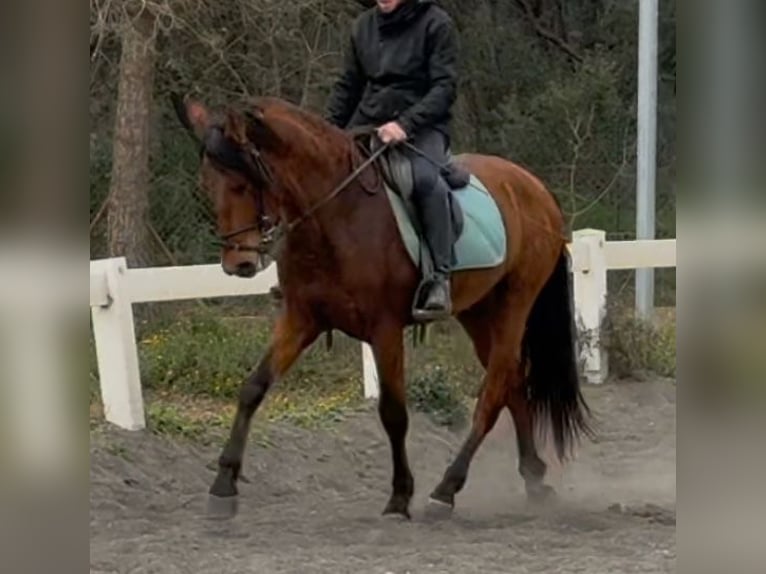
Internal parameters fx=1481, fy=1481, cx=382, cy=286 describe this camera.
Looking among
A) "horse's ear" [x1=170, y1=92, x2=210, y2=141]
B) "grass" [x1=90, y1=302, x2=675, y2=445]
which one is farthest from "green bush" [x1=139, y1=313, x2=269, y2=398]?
"horse's ear" [x1=170, y1=92, x2=210, y2=141]

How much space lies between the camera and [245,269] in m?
5.85

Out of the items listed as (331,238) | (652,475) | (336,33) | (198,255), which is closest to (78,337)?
(331,238)

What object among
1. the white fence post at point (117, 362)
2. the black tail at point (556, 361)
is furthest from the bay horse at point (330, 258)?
the white fence post at point (117, 362)

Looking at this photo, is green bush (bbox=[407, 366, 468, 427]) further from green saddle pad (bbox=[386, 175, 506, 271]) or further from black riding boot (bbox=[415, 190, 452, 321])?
black riding boot (bbox=[415, 190, 452, 321])

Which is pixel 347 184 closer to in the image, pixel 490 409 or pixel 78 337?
pixel 490 409

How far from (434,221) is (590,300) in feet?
14.5

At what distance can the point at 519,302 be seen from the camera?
710cm

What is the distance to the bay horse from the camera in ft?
19.4

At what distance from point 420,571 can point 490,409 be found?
5.53 ft

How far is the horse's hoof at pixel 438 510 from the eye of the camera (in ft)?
21.5

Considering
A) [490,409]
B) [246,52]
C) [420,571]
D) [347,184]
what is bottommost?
[420,571]

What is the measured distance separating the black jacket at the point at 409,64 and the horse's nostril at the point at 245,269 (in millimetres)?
946

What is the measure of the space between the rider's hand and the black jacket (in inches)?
1.2

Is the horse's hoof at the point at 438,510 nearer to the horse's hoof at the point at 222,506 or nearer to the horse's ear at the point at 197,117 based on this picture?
the horse's hoof at the point at 222,506
